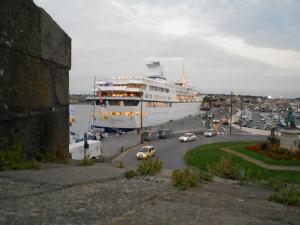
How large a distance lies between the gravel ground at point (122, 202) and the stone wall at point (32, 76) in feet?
3.11

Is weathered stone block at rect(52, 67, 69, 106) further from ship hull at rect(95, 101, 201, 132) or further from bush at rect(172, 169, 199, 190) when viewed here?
ship hull at rect(95, 101, 201, 132)

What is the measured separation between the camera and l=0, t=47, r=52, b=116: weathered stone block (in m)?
4.34

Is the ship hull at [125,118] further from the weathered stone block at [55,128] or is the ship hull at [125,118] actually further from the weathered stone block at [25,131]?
the weathered stone block at [25,131]

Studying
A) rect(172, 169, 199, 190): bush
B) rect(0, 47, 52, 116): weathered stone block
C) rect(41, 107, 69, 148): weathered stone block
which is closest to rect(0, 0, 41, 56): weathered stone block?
rect(0, 47, 52, 116): weathered stone block

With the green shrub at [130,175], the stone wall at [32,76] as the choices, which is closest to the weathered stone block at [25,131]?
the stone wall at [32,76]

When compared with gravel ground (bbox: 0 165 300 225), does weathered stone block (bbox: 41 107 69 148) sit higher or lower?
higher

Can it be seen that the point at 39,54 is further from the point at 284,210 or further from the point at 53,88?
the point at 284,210

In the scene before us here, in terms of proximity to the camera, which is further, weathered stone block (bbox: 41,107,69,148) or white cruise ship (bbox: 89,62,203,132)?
white cruise ship (bbox: 89,62,203,132)

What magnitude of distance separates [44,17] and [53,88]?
1101 mm

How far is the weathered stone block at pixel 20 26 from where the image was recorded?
169 inches

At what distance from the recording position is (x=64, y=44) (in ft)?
20.3

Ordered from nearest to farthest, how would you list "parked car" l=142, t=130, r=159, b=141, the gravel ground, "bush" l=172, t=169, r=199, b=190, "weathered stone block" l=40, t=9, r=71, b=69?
1. the gravel ground
2. "bush" l=172, t=169, r=199, b=190
3. "weathered stone block" l=40, t=9, r=71, b=69
4. "parked car" l=142, t=130, r=159, b=141

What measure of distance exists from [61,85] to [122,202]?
11.8 ft

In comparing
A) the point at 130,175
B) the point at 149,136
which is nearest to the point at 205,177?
the point at 130,175
